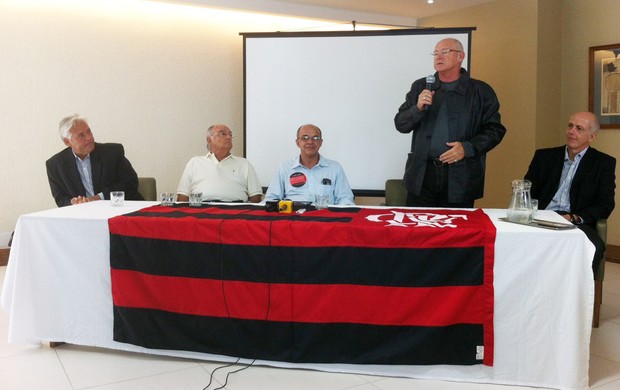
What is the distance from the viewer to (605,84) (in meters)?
4.60

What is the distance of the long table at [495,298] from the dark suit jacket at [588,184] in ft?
2.42

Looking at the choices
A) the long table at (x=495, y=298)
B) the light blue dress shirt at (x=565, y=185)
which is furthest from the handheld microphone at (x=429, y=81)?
the light blue dress shirt at (x=565, y=185)

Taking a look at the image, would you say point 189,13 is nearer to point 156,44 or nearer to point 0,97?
point 156,44

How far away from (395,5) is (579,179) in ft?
8.85

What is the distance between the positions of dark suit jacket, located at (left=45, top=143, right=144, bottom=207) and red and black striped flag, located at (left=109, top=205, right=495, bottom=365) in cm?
119

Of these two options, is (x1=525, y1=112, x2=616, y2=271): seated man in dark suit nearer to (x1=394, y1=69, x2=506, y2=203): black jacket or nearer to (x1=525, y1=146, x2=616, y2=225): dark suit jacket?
(x1=525, y1=146, x2=616, y2=225): dark suit jacket

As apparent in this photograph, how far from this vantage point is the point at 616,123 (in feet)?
14.9

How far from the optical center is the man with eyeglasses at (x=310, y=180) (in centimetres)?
344

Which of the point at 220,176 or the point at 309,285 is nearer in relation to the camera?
the point at 309,285

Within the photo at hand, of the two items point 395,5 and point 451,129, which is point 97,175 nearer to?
point 451,129

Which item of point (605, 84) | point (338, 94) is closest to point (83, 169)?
point (338, 94)

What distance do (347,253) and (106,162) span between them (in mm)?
A: 2058

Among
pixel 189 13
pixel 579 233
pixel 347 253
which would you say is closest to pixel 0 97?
pixel 189 13

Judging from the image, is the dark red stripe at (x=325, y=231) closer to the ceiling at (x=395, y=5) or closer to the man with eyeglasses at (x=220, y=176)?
the man with eyeglasses at (x=220, y=176)
